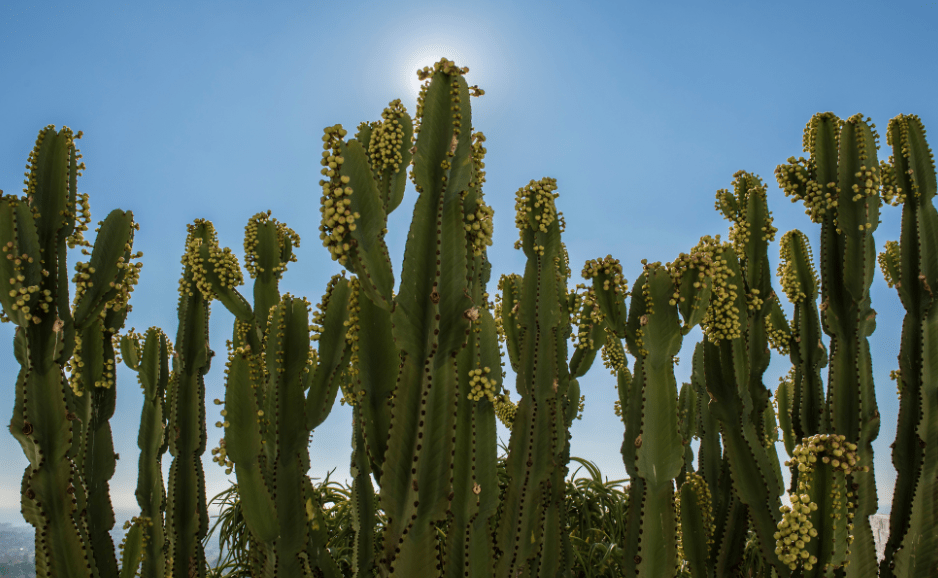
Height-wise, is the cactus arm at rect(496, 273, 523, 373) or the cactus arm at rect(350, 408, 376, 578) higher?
the cactus arm at rect(496, 273, 523, 373)

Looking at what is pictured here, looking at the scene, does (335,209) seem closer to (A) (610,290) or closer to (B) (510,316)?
(A) (610,290)

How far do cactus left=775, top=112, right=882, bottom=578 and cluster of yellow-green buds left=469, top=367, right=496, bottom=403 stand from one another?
2.81 meters

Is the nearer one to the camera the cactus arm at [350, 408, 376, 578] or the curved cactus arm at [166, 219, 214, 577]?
the cactus arm at [350, 408, 376, 578]

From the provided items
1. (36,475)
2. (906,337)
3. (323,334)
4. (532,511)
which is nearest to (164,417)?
(36,475)

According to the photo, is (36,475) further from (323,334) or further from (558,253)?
(558,253)

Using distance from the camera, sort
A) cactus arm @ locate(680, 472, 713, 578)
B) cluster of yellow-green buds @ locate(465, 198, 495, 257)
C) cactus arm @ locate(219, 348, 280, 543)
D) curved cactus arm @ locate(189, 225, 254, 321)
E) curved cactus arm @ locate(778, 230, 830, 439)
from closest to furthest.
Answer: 1. cluster of yellow-green buds @ locate(465, 198, 495, 257)
2. cactus arm @ locate(219, 348, 280, 543)
3. cactus arm @ locate(680, 472, 713, 578)
4. curved cactus arm @ locate(778, 230, 830, 439)
5. curved cactus arm @ locate(189, 225, 254, 321)

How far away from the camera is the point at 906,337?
16.2 feet

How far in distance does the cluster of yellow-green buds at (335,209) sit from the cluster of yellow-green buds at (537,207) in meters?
1.91

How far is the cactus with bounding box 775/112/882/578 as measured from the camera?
4.50 metres

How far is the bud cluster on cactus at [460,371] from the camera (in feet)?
9.56

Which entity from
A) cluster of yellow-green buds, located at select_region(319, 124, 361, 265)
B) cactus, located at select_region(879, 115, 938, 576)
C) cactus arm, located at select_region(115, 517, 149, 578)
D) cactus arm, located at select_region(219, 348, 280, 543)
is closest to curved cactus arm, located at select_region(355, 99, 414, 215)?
cluster of yellow-green buds, located at select_region(319, 124, 361, 265)

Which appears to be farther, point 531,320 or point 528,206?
point 528,206

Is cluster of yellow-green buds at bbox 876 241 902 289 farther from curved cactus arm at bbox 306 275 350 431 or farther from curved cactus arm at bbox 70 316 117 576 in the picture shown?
curved cactus arm at bbox 70 316 117 576

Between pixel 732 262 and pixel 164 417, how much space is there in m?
5.06
